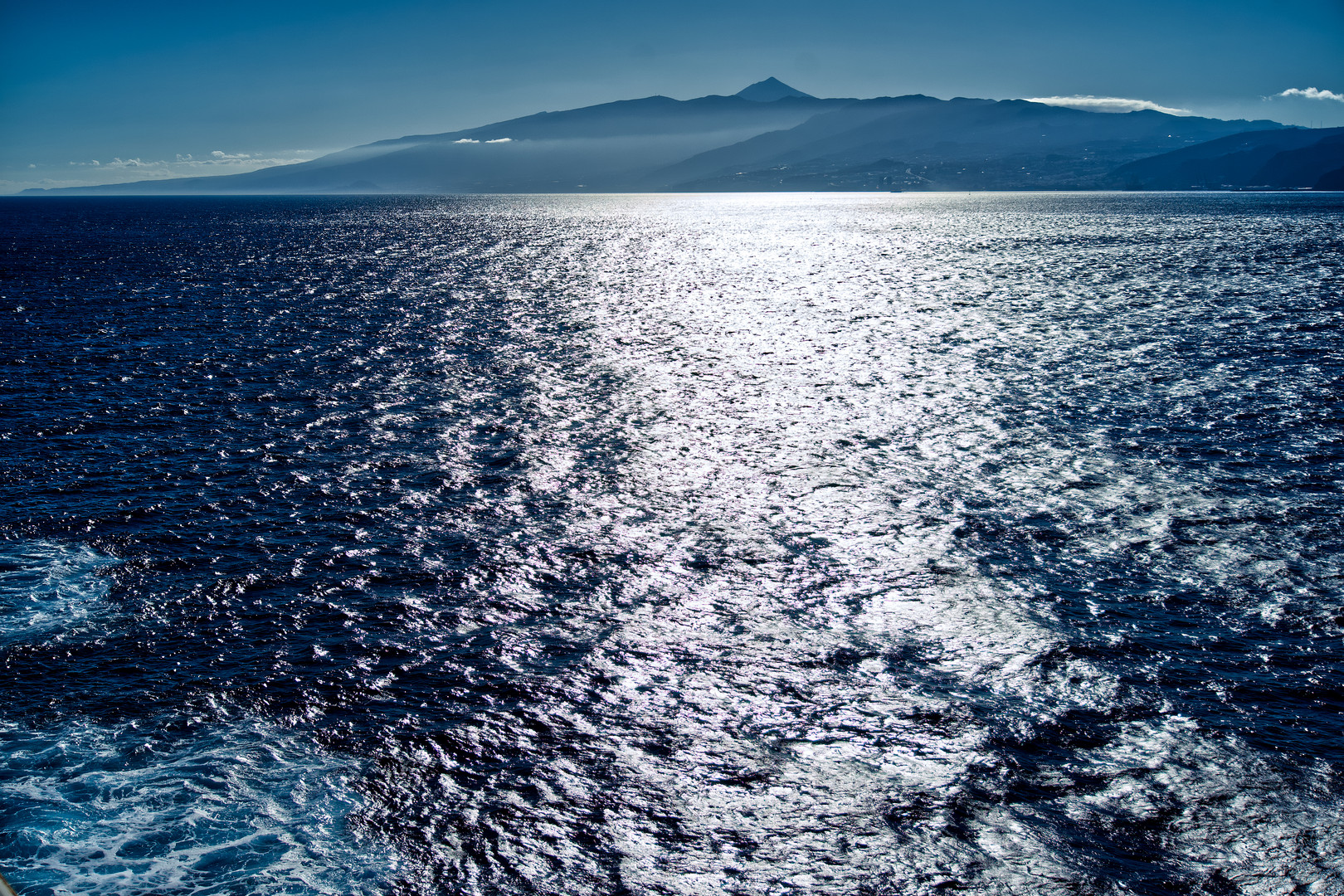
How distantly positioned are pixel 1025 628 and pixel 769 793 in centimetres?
779

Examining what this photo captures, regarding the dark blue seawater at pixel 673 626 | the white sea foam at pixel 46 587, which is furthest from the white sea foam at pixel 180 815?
the white sea foam at pixel 46 587

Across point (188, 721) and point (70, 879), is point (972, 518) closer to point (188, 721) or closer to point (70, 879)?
point (188, 721)

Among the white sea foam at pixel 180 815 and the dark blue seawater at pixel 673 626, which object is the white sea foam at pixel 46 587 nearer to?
the dark blue seawater at pixel 673 626

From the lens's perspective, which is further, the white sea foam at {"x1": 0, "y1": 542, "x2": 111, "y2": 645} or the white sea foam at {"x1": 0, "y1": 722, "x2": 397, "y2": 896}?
the white sea foam at {"x1": 0, "y1": 542, "x2": 111, "y2": 645}

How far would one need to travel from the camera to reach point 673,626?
18328 mm

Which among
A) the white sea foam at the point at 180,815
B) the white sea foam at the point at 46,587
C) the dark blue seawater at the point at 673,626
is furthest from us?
the white sea foam at the point at 46,587

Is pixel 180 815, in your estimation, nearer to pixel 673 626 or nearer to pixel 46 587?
pixel 673 626

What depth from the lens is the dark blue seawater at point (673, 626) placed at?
12.3 metres

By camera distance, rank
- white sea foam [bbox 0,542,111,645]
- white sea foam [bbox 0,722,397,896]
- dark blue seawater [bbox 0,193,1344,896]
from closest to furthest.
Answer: white sea foam [bbox 0,722,397,896] < dark blue seawater [bbox 0,193,1344,896] < white sea foam [bbox 0,542,111,645]

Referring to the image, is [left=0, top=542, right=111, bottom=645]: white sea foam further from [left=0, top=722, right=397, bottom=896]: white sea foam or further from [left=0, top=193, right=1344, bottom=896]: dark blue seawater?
[left=0, top=722, right=397, bottom=896]: white sea foam

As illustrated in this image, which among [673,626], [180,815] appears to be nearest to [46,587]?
[180,815]

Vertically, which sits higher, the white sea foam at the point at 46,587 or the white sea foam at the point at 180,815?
the white sea foam at the point at 46,587

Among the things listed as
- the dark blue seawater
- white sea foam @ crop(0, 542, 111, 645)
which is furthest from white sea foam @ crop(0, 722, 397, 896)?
white sea foam @ crop(0, 542, 111, 645)

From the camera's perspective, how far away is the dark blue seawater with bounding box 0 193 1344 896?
40.5 feet
